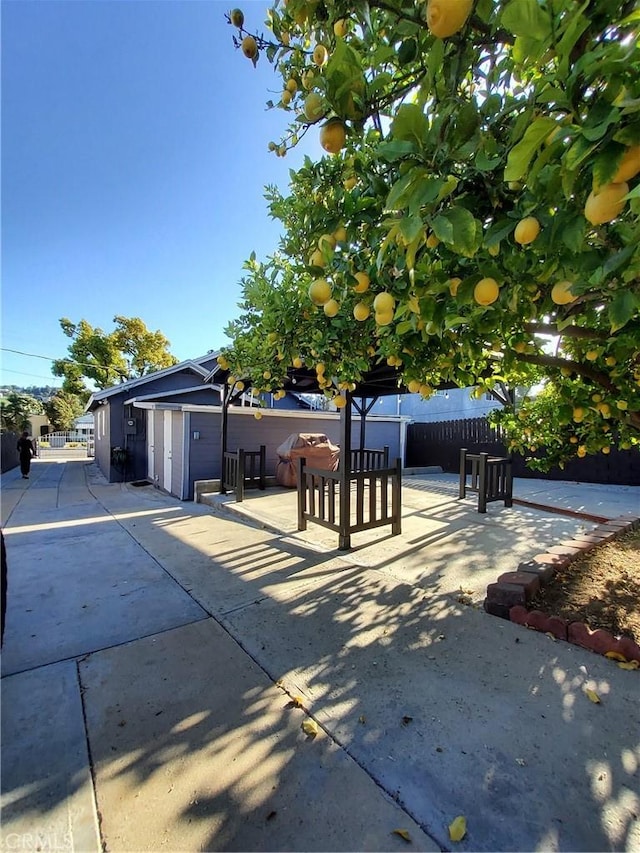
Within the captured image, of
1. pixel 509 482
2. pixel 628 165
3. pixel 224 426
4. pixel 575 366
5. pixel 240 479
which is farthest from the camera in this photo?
pixel 224 426

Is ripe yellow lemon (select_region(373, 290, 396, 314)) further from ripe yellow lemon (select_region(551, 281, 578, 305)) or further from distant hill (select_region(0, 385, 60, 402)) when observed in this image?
distant hill (select_region(0, 385, 60, 402))

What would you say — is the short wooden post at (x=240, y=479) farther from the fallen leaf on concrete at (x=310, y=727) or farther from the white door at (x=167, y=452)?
the fallen leaf on concrete at (x=310, y=727)

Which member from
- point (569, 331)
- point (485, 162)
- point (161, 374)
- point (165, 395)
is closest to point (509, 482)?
point (569, 331)

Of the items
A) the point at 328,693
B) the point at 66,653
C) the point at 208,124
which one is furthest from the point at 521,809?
the point at 208,124

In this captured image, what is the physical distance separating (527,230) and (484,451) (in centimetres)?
1150

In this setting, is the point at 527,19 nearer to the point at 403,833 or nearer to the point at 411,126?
the point at 411,126

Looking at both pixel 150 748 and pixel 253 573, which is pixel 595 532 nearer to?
pixel 253 573

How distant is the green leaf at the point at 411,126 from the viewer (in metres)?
1.04

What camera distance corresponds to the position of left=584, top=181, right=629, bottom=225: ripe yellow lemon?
865mm

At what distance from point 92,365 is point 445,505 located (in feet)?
78.4

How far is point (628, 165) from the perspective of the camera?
2.72 ft

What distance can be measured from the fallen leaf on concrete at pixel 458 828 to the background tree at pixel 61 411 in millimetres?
40466

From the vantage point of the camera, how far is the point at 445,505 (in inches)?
283

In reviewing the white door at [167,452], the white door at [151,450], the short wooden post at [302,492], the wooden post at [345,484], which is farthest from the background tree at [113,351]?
the wooden post at [345,484]
